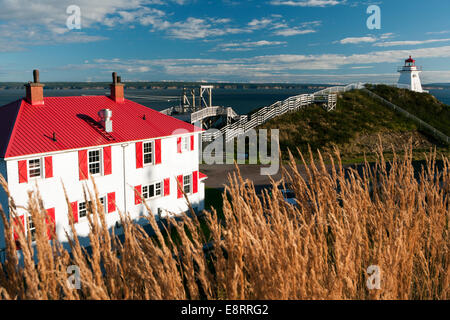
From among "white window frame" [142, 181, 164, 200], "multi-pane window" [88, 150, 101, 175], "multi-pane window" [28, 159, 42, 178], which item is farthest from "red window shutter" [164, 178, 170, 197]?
"multi-pane window" [28, 159, 42, 178]

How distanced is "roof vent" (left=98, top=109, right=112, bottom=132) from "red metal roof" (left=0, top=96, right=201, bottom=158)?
1.09ft

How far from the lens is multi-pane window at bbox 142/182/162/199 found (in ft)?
61.9

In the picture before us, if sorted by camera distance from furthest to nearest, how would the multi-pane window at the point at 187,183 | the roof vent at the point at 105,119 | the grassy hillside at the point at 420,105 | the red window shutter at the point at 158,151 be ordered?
the grassy hillside at the point at 420,105
the multi-pane window at the point at 187,183
the red window shutter at the point at 158,151
the roof vent at the point at 105,119

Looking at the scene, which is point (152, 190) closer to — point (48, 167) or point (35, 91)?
point (48, 167)

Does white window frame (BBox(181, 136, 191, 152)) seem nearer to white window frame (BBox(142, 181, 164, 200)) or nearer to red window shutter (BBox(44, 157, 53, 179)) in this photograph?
white window frame (BBox(142, 181, 164, 200))

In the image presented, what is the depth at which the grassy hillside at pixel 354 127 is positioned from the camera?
38.0 meters

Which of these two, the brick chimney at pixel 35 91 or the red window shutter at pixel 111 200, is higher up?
the brick chimney at pixel 35 91

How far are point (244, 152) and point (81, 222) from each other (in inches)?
856

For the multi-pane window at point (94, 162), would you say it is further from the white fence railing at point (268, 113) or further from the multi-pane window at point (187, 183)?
the white fence railing at point (268, 113)

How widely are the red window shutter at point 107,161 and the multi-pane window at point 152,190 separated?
96.2 inches

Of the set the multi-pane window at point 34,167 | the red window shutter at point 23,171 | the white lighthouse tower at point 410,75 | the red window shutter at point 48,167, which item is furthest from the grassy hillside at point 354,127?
the red window shutter at point 23,171

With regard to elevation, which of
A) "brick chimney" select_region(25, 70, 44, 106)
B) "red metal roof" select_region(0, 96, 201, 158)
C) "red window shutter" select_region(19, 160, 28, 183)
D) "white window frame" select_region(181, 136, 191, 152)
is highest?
"brick chimney" select_region(25, 70, 44, 106)

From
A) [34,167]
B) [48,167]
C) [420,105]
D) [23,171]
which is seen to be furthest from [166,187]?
[420,105]
